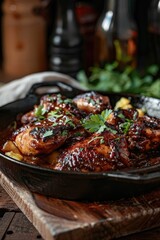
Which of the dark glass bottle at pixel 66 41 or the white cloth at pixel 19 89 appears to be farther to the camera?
the dark glass bottle at pixel 66 41

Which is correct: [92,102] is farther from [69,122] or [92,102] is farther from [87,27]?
[87,27]

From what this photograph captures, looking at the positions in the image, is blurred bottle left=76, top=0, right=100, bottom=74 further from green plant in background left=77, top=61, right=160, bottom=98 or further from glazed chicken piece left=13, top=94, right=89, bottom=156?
glazed chicken piece left=13, top=94, right=89, bottom=156

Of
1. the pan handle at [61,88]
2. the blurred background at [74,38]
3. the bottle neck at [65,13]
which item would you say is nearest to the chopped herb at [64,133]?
the pan handle at [61,88]

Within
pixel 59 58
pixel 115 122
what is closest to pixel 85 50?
pixel 59 58

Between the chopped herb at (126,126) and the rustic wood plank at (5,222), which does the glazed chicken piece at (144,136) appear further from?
the rustic wood plank at (5,222)

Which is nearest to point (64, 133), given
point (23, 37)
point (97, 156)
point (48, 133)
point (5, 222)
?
point (48, 133)
